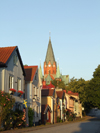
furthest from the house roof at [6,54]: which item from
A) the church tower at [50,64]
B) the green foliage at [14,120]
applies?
the church tower at [50,64]

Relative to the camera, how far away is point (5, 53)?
2667cm

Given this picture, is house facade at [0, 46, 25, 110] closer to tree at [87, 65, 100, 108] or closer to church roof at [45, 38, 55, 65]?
tree at [87, 65, 100, 108]

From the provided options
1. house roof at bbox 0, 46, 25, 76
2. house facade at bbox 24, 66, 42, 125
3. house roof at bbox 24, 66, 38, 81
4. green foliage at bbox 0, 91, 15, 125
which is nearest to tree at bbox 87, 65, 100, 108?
house facade at bbox 24, 66, 42, 125

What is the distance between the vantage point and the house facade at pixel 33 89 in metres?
33.3

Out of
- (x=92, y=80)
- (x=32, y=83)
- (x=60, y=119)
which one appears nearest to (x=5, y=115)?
(x=32, y=83)

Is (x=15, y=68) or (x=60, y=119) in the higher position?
(x=15, y=68)

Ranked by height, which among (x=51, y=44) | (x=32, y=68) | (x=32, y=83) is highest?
(x=51, y=44)

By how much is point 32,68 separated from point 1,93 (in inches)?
537

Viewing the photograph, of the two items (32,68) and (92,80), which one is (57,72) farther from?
(32,68)

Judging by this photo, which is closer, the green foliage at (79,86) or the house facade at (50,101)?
the house facade at (50,101)

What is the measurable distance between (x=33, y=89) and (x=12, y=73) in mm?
8498

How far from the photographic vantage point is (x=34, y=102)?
35.2m

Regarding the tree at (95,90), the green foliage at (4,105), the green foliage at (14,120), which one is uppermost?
the tree at (95,90)

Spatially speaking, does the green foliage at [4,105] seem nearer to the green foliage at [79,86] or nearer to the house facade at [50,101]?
the house facade at [50,101]
